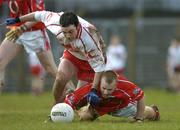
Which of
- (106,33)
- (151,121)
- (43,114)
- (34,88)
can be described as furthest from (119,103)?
(106,33)

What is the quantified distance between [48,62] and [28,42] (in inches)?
25.6

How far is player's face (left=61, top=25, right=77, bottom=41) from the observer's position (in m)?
14.4

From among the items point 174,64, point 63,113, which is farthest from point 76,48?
Answer: point 174,64

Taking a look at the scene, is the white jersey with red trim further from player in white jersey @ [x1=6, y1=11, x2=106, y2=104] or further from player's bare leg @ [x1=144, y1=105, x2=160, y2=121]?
player's bare leg @ [x1=144, y1=105, x2=160, y2=121]

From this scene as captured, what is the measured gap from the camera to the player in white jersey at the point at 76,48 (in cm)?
1449

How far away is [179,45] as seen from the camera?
3391cm

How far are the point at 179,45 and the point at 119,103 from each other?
756 inches

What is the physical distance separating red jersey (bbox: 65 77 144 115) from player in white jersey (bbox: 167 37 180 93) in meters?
18.7

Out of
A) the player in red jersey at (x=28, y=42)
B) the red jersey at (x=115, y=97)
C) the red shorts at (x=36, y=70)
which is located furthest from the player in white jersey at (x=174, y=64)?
the red jersey at (x=115, y=97)

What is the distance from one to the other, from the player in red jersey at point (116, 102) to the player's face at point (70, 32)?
1.02 metres

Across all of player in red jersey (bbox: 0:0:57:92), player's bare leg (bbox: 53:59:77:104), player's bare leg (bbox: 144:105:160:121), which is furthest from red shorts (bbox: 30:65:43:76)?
player's bare leg (bbox: 144:105:160:121)

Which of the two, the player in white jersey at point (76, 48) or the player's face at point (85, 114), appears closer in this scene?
the player in white jersey at point (76, 48)

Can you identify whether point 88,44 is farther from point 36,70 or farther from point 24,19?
point 36,70

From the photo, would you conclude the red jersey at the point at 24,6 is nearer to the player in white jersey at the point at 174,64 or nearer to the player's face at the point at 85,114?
the player's face at the point at 85,114
